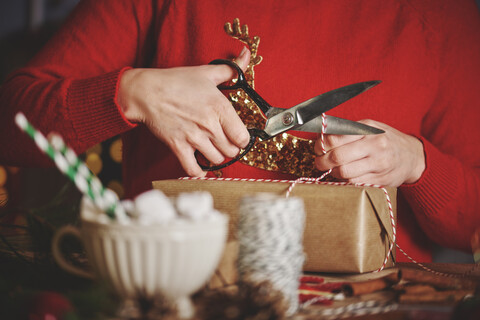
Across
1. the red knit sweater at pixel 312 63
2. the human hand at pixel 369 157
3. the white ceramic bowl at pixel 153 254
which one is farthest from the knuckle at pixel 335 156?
the white ceramic bowl at pixel 153 254

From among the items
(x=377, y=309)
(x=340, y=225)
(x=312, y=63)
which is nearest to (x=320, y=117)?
(x=340, y=225)

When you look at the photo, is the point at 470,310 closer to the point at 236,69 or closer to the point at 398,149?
the point at 398,149

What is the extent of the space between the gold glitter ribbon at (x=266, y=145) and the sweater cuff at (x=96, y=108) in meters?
0.25

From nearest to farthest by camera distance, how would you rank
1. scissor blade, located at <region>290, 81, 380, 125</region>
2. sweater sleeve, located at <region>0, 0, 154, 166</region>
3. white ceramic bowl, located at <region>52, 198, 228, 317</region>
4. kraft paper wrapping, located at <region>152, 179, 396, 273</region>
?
white ceramic bowl, located at <region>52, 198, 228, 317</region>
kraft paper wrapping, located at <region>152, 179, 396, 273</region>
scissor blade, located at <region>290, 81, 380, 125</region>
sweater sleeve, located at <region>0, 0, 154, 166</region>

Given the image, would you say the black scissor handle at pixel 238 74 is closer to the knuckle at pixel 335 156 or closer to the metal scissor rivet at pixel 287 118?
the metal scissor rivet at pixel 287 118

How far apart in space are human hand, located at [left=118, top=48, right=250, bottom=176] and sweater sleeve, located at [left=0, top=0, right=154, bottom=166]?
44 mm

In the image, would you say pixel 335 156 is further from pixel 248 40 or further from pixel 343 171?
pixel 248 40

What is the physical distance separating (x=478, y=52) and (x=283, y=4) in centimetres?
61

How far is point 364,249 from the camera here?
0.74m

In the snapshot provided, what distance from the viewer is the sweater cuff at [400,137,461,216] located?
1010 mm

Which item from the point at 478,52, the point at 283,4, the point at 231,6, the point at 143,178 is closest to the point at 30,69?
the point at 143,178

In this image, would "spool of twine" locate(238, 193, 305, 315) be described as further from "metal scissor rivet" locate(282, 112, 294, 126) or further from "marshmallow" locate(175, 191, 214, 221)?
"metal scissor rivet" locate(282, 112, 294, 126)

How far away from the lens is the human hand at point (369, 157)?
88cm

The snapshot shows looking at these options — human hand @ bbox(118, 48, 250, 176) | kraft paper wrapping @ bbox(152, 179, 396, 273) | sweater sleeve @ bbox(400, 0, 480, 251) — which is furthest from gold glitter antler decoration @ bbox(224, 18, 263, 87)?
sweater sleeve @ bbox(400, 0, 480, 251)
